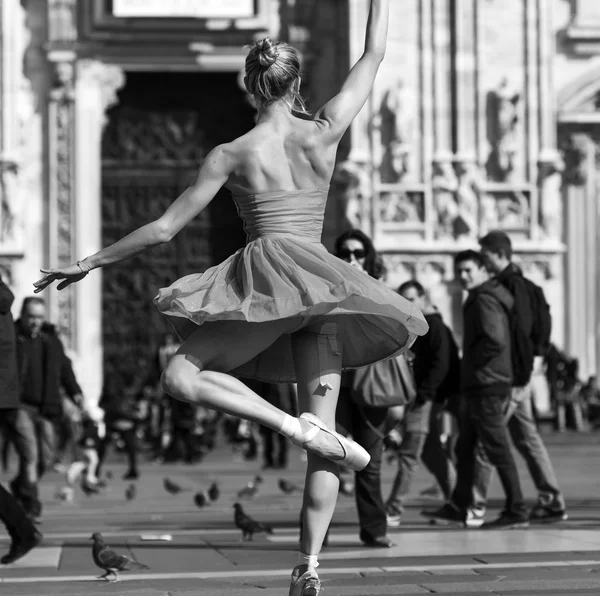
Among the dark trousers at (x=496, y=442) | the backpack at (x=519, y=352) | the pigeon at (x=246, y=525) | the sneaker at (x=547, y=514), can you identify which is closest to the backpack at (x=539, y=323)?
the backpack at (x=519, y=352)

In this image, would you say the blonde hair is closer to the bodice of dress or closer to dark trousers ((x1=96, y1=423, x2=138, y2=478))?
the bodice of dress

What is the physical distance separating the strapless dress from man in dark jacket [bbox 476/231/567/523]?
14.7ft

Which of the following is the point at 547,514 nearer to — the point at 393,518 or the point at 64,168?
the point at 393,518

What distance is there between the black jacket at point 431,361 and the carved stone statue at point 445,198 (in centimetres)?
1186

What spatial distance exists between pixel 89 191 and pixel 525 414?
13.6 meters

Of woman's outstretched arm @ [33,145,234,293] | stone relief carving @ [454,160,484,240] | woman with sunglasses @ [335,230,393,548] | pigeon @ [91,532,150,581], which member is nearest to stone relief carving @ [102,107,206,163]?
stone relief carving @ [454,160,484,240]

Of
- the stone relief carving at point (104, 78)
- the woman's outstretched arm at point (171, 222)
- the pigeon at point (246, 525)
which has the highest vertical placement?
the stone relief carving at point (104, 78)

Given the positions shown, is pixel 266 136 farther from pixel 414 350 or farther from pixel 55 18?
pixel 55 18

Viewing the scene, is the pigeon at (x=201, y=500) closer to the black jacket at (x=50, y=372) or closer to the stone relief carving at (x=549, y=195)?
the black jacket at (x=50, y=372)

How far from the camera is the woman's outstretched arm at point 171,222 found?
18.7ft

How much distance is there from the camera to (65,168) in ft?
75.8

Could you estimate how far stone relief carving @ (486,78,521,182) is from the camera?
22.8 metres

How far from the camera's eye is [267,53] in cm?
589

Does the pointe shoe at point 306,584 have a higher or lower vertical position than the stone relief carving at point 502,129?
lower
